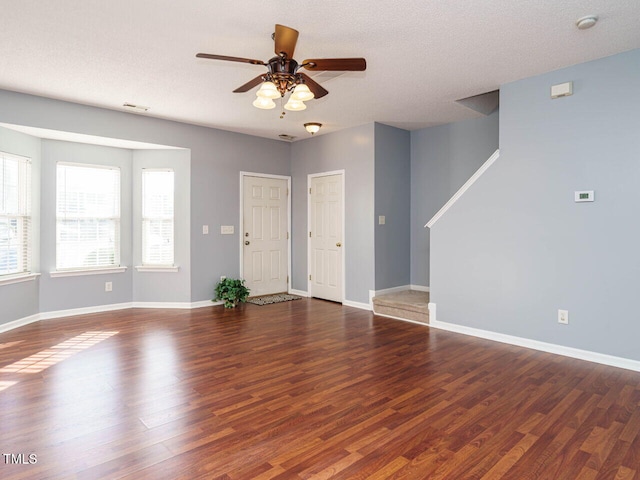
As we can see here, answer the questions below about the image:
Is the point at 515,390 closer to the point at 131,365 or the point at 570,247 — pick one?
the point at 570,247

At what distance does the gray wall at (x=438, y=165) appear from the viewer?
5641mm

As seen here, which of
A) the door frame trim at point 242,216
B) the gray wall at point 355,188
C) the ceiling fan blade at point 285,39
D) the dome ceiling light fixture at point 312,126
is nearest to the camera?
the ceiling fan blade at point 285,39

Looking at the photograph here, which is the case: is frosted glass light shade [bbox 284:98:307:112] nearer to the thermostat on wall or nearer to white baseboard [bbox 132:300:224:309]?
the thermostat on wall

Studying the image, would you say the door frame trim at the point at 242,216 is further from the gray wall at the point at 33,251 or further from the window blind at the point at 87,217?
the gray wall at the point at 33,251

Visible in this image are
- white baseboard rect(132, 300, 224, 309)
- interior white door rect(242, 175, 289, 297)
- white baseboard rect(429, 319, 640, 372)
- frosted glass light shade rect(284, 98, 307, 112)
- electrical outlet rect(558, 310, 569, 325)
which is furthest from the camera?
interior white door rect(242, 175, 289, 297)

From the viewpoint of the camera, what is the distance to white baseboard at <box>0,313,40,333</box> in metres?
4.55

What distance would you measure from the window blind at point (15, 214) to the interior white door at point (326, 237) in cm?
401

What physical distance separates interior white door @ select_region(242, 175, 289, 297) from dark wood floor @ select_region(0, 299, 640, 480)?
2404 millimetres

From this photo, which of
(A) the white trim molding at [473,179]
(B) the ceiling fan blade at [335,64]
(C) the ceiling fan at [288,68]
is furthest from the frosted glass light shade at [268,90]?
(A) the white trim molding at [473,179]

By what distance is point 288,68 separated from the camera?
2.87m

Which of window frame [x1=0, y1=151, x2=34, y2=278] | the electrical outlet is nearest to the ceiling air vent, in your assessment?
window frame [x1=0, y1=151, x2=34, y2=278]

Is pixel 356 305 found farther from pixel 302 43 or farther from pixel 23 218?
pixel 23 218

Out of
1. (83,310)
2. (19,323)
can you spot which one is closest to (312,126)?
(83,310)

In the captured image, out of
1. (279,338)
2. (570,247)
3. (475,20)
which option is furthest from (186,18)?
(570,247)
